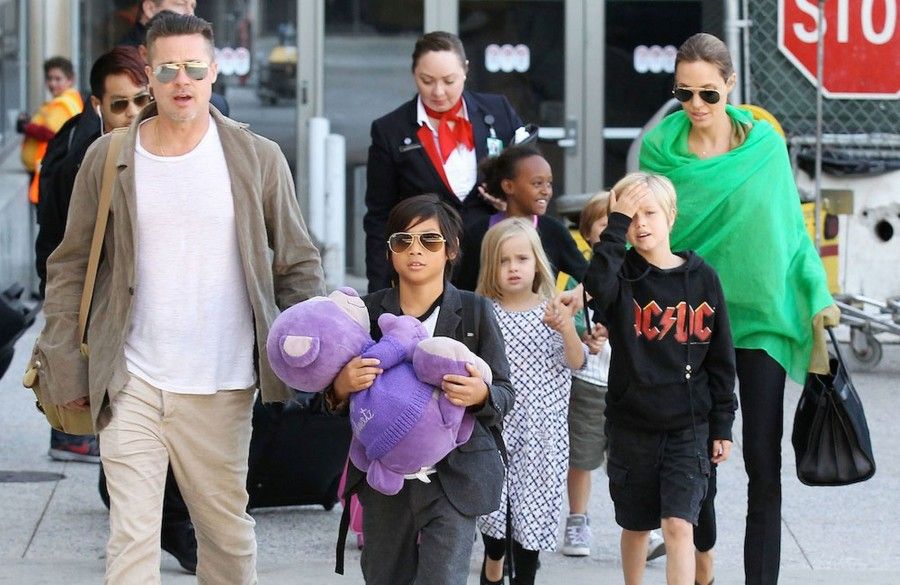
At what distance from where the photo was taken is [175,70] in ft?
14.0

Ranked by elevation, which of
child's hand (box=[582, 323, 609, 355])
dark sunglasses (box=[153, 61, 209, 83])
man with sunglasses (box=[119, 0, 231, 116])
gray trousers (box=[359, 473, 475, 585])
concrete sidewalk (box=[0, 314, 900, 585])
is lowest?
concrete sidewalk (box=[0, 314, 900, 585])

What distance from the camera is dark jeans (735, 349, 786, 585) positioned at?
5.00 m

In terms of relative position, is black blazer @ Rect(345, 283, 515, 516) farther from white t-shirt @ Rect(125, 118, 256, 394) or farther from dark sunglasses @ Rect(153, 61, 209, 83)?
dark sunglasses @ Rect(153, 61, 209, 83)

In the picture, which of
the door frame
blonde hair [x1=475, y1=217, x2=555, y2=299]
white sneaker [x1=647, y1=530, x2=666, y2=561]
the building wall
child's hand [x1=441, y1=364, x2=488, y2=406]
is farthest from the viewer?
the door frame

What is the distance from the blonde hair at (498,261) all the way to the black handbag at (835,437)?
0.93 meters

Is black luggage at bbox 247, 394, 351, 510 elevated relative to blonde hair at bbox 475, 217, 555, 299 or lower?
lower

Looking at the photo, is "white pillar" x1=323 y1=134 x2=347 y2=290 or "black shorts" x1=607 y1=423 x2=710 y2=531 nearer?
"black shorts" x1=607 y1=423 x2=710 y2=531

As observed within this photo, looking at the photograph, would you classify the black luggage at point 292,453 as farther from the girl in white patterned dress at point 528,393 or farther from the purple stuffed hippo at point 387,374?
the purple stuffed hippo at point 387,374

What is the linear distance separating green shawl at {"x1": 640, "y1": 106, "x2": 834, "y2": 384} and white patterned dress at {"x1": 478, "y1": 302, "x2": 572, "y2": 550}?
579 millimetres

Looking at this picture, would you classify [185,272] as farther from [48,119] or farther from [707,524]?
[48,119]

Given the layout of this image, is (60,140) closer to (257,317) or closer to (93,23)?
(257,317)

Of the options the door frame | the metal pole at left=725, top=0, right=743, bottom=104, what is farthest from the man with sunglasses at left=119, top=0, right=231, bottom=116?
the door frame

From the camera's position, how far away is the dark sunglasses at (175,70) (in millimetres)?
4266

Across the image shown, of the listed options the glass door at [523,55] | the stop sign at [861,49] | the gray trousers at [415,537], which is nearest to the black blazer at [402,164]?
the gray trousers at [415,537]
